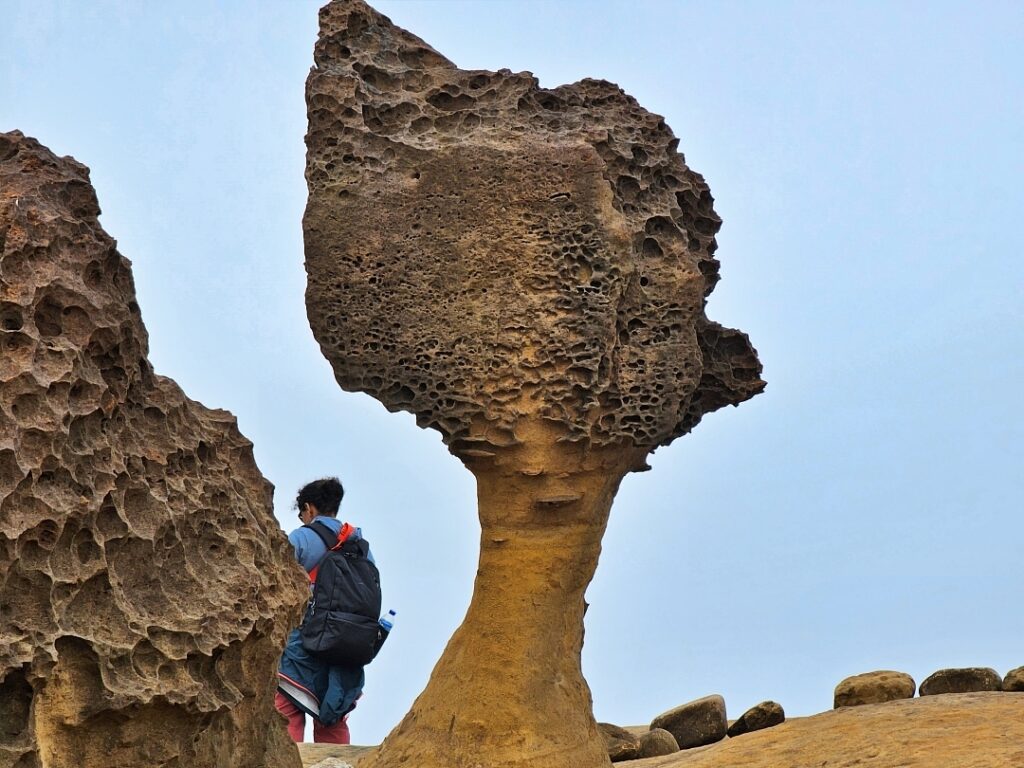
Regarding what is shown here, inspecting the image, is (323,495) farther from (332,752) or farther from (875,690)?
(875,690)

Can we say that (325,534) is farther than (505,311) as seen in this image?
Yes

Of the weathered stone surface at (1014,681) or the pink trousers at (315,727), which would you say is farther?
the weathered stone surface at (1014,681)

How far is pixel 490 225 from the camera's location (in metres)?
6.72

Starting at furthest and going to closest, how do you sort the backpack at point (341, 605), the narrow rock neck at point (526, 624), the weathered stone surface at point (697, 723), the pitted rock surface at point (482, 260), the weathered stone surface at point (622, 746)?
the weathered stone surface at point (697, 723) → the weathered stone surface at point (622, 746) → the backpack at point (341, 605) → the narrow rock neck at point (526, 624) → the pitted rock surface at point (482, 260)

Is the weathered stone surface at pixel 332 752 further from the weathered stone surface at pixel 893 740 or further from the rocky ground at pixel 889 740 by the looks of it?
the weathered stone surface at pixel 893 740

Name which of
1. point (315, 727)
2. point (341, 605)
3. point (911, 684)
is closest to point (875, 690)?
point (911, 684)

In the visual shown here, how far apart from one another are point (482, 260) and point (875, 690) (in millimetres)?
2564

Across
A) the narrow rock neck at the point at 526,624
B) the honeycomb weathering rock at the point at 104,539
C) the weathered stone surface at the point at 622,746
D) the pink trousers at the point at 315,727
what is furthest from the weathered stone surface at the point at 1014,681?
the honeycomb weathering rock at the point at 104,539

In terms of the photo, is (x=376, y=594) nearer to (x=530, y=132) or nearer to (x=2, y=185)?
(x=530, y=132)

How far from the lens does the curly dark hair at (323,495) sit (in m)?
7.45

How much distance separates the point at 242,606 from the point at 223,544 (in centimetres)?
17

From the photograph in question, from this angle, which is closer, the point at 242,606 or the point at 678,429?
the point at 242,606

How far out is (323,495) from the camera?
7445 millimetres

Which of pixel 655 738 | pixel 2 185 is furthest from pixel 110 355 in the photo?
pixel 655 738
